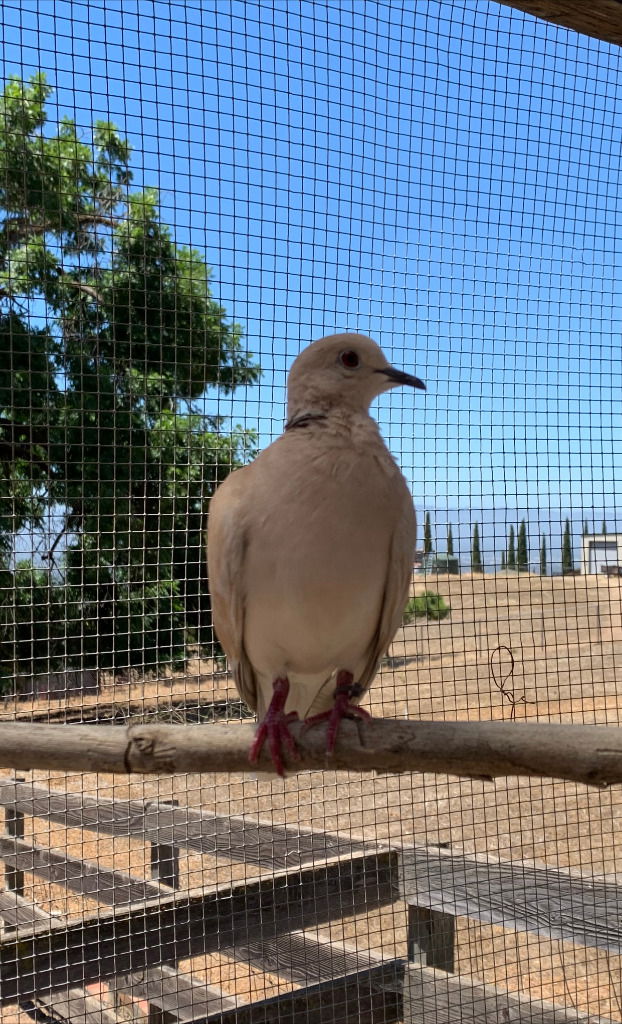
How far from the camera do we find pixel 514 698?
87.4 inches

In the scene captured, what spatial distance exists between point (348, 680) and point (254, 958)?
999mm

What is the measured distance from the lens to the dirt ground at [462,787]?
208 centimetres

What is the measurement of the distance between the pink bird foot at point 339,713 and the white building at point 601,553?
4.71 ft

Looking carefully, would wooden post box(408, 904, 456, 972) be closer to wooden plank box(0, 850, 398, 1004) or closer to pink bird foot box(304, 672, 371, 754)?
wooden plank box(0, 850, 398, 1004)

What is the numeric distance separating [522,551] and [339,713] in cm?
137

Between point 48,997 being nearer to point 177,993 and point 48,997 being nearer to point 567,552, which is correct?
point 177,993

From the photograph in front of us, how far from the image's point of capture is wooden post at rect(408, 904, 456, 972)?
6.68 feet

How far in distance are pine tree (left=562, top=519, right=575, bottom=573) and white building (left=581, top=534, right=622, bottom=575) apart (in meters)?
0.05

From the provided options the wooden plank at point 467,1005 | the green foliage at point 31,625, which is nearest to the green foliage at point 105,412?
the green foliage at point 31,625

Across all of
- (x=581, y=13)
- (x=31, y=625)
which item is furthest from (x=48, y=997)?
(x=581, y=13)

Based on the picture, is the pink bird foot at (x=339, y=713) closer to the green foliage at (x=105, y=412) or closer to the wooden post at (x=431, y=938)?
the green foliage at (x=105, y=412)

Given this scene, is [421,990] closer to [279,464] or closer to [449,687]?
[449,687]

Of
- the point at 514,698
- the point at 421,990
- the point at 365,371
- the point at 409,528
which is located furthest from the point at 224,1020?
the point at 365,371

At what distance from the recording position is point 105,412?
6.50 ft
